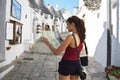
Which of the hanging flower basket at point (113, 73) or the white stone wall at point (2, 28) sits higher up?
the white stone wall at point (2, 28)

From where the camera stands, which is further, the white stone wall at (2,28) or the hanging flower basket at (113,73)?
the white stone wall at (2,28)

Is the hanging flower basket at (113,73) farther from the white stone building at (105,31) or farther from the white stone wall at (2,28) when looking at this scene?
the white stone wall at (2,28)

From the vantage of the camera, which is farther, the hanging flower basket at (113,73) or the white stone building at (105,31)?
the white stone building at (105,31)

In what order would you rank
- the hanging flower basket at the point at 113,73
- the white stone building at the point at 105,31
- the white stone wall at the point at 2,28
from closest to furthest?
the hanging flower basket at the point at 113,73 < the white stone building at the point at 105,31 < the white stone wall at the point at 2,28

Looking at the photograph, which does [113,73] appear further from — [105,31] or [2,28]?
[2,28]

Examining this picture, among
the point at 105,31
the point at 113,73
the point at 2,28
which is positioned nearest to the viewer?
the point at 113,73

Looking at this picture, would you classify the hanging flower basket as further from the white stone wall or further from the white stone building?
the white stone wall

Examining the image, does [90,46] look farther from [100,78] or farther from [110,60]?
[100,78]

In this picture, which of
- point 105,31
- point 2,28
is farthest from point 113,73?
point 2,28

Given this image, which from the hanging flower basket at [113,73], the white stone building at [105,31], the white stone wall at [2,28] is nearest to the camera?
the hanging flower basket at [113,73]

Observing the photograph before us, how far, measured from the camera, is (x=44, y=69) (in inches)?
416

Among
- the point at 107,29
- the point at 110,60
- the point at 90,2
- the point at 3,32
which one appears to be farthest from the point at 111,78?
the point at 90,2

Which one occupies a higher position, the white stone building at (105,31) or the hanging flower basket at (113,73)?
the white stone building at (105,31)

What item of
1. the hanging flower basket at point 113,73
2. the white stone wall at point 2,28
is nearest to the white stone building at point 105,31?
the hanging flower basket at point 113,73
